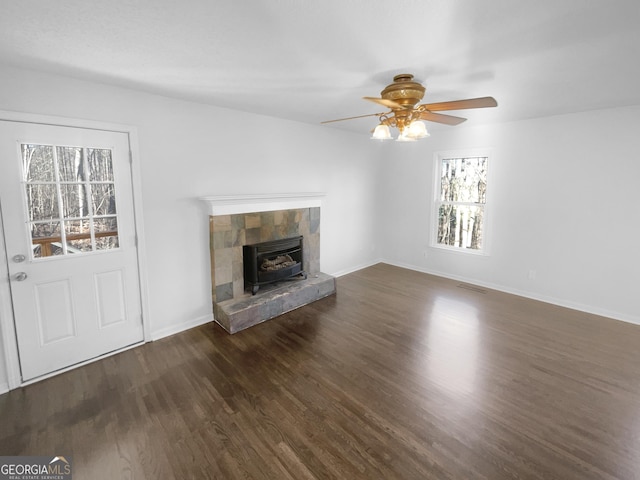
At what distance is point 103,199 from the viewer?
2.79 meters

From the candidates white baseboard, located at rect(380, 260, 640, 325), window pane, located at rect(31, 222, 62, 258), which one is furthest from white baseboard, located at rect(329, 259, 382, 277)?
window pane, located at rect(31, 222, 62, 258)

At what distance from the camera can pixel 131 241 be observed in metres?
2.98

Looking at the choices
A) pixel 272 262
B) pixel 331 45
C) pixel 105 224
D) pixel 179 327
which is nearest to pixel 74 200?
pixel 105 224

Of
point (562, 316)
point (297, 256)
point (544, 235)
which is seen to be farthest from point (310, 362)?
point (544, 235)

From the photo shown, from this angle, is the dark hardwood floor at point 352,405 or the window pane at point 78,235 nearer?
the dark hardwood floor at point 352,405

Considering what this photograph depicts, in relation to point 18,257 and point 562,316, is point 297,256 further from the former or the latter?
point 562,316

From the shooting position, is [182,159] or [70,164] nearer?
[70,164]

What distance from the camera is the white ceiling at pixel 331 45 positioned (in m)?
1.55

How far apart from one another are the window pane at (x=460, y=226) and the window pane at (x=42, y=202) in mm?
5254

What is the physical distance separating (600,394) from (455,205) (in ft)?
10.9

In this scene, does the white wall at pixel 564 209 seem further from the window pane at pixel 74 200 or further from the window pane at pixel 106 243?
the window pane at pixel 74 200

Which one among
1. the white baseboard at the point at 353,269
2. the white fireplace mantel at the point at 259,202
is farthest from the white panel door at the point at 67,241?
the white baseboard at the point at 353,269

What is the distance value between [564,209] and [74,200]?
5610 millimetres

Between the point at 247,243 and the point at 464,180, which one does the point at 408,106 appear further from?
the point at 464,180
